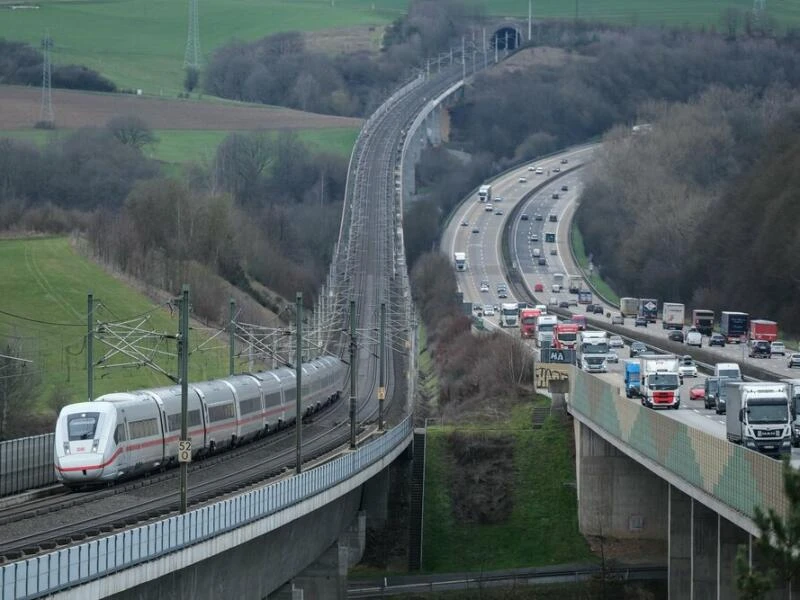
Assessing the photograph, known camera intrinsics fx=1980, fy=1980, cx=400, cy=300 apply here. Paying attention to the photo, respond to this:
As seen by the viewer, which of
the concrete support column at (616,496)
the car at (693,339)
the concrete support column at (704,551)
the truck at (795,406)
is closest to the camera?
the truck at (795,406)

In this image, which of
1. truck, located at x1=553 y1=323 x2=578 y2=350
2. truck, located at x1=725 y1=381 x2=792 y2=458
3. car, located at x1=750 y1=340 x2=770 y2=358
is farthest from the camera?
truck, located at x1=553 y1=323 x2=578 y2=350

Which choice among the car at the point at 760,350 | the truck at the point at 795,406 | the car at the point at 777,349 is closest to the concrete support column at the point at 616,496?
the truck at the point at 795,406

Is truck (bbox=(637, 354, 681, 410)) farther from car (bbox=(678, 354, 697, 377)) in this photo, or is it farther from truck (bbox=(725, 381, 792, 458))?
truck (bbox=(725, 381, 792, 458))

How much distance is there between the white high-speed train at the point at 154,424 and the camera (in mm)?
47000

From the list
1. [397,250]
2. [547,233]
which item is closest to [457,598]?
[397,250]

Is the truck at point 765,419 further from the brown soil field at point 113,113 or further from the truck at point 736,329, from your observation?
the brown soil field at point 113,113

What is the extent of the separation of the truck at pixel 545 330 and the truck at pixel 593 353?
556 centimetres

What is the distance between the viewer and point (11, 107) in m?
183

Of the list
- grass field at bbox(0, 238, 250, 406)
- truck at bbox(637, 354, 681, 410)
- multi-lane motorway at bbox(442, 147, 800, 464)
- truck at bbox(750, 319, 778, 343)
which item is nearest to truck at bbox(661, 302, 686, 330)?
multi-lane motorway at bbox(442, 147, 800, 464)

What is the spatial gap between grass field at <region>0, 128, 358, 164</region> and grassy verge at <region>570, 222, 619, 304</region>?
2408 centimetres

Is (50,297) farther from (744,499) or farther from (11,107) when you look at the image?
(11,107)

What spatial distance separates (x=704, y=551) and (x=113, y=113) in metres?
145

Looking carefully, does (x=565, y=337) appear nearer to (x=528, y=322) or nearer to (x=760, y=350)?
(x=760, y=350)

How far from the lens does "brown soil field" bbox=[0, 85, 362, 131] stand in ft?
593
